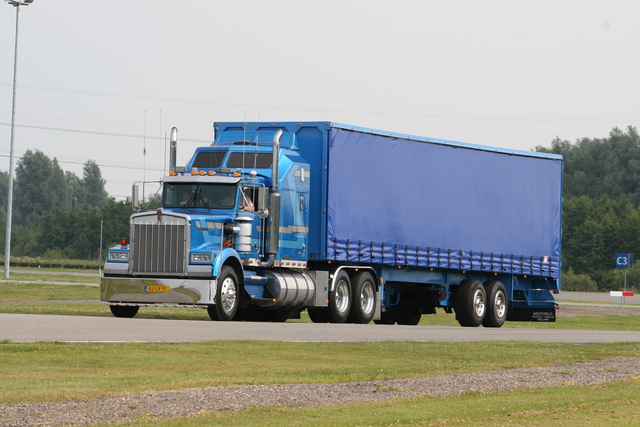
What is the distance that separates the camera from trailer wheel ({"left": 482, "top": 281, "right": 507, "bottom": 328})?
31578 mm

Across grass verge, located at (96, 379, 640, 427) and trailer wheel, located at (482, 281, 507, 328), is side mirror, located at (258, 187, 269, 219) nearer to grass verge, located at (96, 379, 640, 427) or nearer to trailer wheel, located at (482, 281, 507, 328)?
trailer wheel, located at (482, 281, 507, 328)

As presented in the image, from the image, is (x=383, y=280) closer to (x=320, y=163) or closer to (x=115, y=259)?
(x=320, y=163)

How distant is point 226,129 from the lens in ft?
92.4

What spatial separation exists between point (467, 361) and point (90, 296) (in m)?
27.8

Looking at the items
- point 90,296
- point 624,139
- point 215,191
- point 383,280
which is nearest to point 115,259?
point 215,191

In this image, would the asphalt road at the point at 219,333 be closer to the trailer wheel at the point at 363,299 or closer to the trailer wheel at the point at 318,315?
the trailer wheel at the point at 363,299

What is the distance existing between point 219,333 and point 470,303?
11.7m

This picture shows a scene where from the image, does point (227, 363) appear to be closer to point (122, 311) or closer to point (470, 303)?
point (122, 311)

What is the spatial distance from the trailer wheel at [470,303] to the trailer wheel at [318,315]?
4430 mm

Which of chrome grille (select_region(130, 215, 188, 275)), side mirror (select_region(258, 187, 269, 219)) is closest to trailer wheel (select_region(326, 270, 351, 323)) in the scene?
side mirror (select_region(258, 187, 269, 219))

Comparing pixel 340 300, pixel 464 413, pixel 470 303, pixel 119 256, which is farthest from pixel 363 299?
pixel 464 413

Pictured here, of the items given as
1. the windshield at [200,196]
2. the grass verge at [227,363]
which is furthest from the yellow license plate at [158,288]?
the grass verge at [227,363]

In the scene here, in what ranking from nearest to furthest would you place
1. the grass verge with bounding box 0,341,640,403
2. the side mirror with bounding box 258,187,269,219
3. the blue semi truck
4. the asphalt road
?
the grass verge with bounding box 0,341,640,403
the asphalt road
the blue semi truck
the side mirror with bounding box 258,187,269,219

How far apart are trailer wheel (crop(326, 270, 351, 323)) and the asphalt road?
5.05ft
